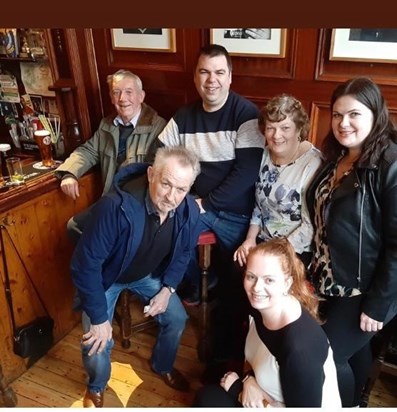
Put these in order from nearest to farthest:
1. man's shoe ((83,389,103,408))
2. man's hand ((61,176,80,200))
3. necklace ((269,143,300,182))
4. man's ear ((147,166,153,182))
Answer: man's ear ((147,166,153,182))
necklace ((269,143,300,182))
man's shoe ((83,389,103,408))
man's hand ((61,176,80,200))

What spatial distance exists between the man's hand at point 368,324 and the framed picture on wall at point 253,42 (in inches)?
45.4

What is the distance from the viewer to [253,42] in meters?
1.80

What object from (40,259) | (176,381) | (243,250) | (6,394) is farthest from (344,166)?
(6,394)

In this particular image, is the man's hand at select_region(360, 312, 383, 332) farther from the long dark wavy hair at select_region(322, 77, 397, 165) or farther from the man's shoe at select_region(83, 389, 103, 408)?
the man's shoe at select_region(83, 389, 103, 408)

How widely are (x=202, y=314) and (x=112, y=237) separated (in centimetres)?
69

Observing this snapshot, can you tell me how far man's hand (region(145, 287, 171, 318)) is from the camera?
170 centimetres

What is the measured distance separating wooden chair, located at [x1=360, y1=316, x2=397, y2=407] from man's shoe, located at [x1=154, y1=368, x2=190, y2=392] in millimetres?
756

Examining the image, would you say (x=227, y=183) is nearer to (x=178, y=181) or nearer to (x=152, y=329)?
(x=178, y=181)

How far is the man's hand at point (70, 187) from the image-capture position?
1.90m

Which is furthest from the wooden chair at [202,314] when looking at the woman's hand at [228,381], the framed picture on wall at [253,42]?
the framed picture on wall at [253,42]

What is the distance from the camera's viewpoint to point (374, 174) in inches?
48.7

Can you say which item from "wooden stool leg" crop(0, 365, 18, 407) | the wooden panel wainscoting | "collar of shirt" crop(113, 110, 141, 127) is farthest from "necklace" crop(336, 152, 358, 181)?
"wooden stool leg" crop(0, 365, 18, 407)

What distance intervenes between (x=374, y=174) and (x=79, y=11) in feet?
4.05

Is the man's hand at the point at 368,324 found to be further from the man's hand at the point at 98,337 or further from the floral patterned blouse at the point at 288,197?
the man's hand at the point at 98,337
